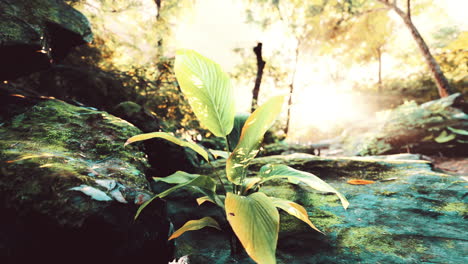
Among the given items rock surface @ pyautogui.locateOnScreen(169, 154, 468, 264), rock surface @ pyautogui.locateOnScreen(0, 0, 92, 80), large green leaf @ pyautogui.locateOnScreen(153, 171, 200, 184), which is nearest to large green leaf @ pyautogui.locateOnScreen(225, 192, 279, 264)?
rock surface @ pyautogui.locateOnScreen(169, 154, 468, 264)

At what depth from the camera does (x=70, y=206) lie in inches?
30.3

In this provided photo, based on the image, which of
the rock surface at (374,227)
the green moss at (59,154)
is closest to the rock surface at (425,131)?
the rock surface at (374,227)

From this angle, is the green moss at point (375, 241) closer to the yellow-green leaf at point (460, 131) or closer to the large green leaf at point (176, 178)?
the large green leaf at point (176, 178)

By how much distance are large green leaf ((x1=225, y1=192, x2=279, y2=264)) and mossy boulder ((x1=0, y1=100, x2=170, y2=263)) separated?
1.39 feet

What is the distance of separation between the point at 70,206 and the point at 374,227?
1549mm

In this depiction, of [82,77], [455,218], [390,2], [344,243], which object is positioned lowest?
[344,243]

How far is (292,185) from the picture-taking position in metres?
2.00

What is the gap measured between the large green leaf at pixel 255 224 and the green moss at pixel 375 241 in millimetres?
548

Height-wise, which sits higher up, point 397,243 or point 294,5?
point 294,5

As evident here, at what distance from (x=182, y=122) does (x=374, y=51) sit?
15.0m

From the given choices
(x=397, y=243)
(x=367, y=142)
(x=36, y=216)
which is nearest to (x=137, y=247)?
(x=36, y=216)

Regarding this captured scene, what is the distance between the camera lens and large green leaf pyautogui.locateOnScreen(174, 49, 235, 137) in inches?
Answer: 51.9

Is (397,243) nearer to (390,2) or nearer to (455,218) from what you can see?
(455,218)

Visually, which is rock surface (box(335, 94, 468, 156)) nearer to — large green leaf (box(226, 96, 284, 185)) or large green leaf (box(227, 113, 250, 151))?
large green leaf (box(227, 113, 250, 151))
